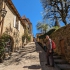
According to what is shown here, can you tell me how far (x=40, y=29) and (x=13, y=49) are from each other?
2788cm

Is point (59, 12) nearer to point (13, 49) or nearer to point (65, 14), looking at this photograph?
point (65, 14)

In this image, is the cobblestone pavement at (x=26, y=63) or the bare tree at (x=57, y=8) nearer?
Answer: the cobblestone pavement at (x=26, y=63)

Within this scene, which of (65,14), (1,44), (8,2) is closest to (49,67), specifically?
(1,44)

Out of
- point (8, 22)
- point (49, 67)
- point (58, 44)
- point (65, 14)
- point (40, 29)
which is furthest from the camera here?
point (40, 29)

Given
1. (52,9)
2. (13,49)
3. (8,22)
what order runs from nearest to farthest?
(8,22), (13,49), (52,9)

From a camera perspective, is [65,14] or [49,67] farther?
[65,14]

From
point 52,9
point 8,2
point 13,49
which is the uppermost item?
point 52,9

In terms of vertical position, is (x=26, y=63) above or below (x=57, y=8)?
below

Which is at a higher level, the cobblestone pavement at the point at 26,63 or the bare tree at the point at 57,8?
the bare tree at the point at 57,8

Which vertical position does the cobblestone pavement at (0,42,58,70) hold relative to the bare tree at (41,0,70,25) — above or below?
below

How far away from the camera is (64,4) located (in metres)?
16.6

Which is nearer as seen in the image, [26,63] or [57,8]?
[26,63]

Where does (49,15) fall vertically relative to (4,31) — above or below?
above

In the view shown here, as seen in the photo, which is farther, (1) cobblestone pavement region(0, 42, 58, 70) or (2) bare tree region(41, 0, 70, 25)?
(2) bare tree region(41, 0, 70, 25)
